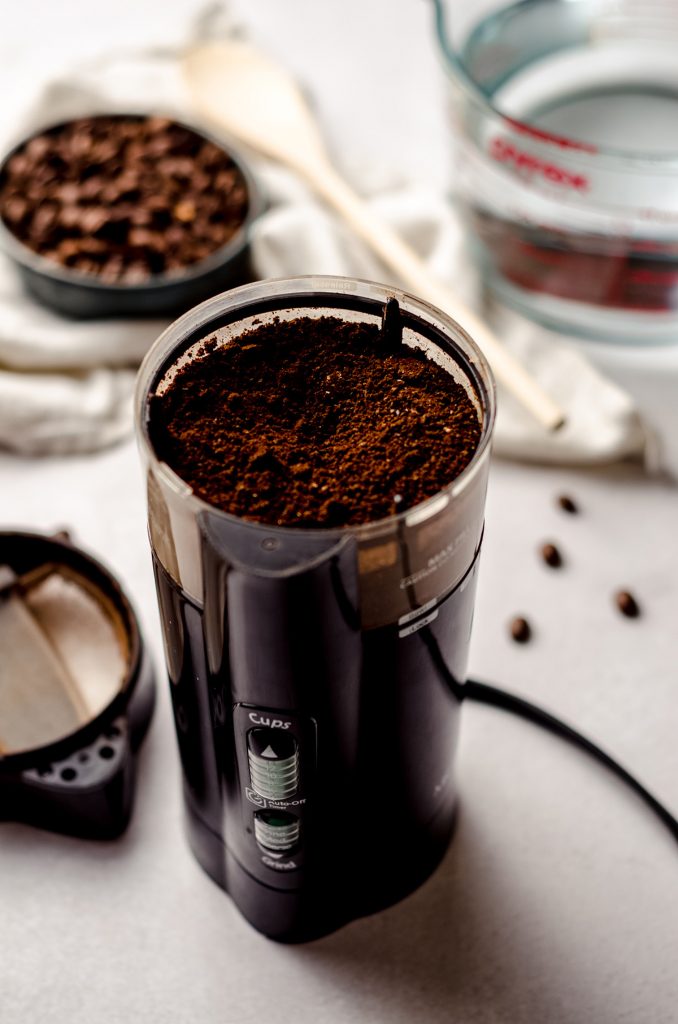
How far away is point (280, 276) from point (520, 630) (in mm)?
350

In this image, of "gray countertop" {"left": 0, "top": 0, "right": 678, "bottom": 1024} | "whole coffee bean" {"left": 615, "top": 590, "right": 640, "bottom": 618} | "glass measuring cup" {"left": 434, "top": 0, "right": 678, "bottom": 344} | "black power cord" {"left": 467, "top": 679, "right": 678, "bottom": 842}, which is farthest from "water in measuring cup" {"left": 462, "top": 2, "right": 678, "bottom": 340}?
"black power cord" {"left": 467, "top": 679, "right": 678, "bottom": 842}

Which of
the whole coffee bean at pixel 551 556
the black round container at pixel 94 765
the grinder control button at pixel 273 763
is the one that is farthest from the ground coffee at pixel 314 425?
the whole coffee bean at pixel 551 556

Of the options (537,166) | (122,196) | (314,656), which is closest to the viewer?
(314,656)

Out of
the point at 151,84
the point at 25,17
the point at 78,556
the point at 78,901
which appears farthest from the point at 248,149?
the point at 78,901

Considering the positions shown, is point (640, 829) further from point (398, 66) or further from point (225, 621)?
point (398, 66)

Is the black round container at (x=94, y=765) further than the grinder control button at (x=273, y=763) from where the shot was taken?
Yes

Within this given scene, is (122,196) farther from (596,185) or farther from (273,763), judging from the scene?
(273,763)

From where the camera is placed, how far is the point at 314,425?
2.18ft

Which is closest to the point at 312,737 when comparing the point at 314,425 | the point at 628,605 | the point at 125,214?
the point at 314,425

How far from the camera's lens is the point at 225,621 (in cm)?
63

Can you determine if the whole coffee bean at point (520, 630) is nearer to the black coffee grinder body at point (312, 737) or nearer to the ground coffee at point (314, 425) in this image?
the black coffee grinder body at point (312, 737)

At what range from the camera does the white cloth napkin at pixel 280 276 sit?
43.7 inches

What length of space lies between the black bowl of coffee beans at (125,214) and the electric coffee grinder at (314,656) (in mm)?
480

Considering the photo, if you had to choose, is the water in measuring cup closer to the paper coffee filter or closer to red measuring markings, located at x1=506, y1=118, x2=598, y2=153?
red measuring markings, located at x1=506, y1=118, x2=598, y2=153
